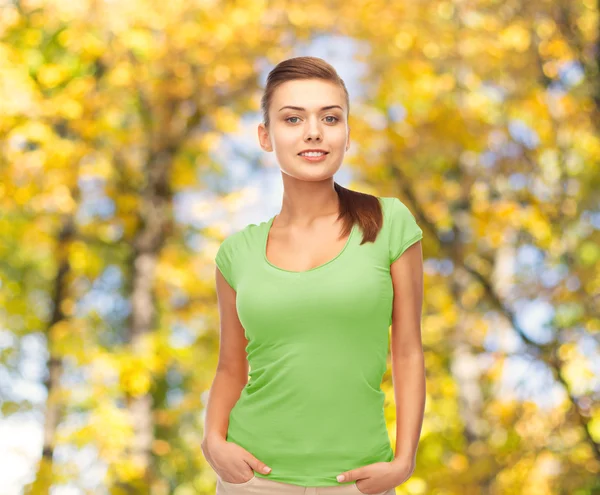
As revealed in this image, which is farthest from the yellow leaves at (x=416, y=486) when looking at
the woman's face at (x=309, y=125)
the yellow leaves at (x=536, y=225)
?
the woman's face at (x=309, y=125)

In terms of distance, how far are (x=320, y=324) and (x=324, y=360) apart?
0.08 metres

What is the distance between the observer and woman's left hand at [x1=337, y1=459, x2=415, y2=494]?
162 cm

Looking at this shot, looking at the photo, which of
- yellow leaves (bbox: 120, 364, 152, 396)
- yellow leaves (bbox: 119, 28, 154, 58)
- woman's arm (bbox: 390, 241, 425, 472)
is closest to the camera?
woman's arm (bbox: 390, 241, 425, 472)

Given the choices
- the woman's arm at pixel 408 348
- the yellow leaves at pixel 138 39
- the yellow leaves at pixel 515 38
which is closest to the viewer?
the woman's arm at pixel 408 348

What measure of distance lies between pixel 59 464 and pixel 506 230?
4431 mm

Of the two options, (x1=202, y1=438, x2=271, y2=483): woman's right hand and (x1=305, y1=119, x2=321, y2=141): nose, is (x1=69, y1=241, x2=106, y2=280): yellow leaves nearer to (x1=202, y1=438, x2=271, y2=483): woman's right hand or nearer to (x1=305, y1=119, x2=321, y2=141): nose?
(x1=202, y1=438, x2=271, y2=483): woman's right hand

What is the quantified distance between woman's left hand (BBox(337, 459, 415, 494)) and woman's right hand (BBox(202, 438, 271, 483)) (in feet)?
0.63

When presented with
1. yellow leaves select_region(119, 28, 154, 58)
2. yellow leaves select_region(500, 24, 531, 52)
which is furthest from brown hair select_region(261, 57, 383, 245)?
yellow leaves select_region(119, 28, 154, 58)

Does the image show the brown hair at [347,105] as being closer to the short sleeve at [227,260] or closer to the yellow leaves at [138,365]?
the short sleeve at [227,260]

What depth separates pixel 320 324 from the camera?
5.47 ft

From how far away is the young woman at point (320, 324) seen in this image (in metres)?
1.66

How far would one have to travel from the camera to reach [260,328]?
1.73 metres

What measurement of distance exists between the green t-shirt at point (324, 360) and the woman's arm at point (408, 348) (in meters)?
0.02

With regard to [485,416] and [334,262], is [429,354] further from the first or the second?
[334,262]
